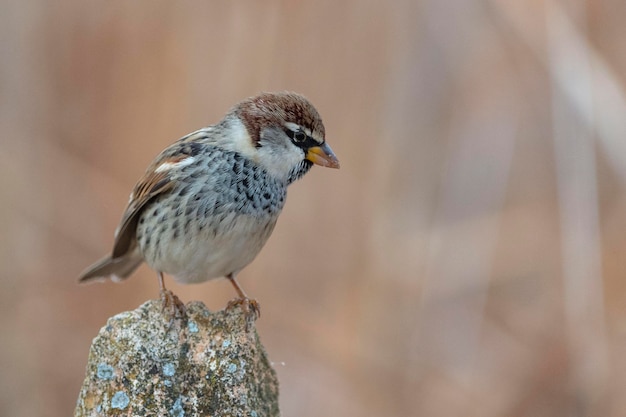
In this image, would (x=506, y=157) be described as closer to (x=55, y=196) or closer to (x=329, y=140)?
(x=329, y=140)

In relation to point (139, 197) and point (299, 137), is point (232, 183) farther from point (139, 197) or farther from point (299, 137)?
point (139, 197)

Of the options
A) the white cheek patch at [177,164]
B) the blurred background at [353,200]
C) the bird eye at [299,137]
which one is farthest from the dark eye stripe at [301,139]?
the blurred background at [353,200]

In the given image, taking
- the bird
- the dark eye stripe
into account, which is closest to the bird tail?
the bird

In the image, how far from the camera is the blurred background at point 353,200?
3.55m

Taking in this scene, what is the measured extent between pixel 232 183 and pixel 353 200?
5.42 ft

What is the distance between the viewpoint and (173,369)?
4.88 feet

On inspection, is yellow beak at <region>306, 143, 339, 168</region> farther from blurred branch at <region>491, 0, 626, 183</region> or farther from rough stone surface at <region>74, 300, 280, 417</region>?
blurred branch at <region>491, 0, 626, 183</region>

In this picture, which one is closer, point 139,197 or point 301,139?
point 301,139

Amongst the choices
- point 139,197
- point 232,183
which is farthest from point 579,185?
point 139,197

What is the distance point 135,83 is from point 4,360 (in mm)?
1457

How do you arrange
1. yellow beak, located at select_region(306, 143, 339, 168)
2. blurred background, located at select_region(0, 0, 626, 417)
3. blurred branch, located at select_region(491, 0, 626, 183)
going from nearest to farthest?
yellow beak, located at select_region(306, 143, 339, 168) < blurred branch, located at select_region(491, 0, 626, 183) < blurred background, located at select_region(0, 0, 626, 417)

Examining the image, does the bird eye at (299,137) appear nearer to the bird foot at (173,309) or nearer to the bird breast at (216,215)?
the bird breast at (216,215)

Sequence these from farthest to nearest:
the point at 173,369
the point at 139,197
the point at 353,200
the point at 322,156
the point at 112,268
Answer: the point at 353,200 → the point at 112,268 → the point at 139,197 → the point at 322,156 → the point at 173,369

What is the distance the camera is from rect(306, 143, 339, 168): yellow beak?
2.21 metres
